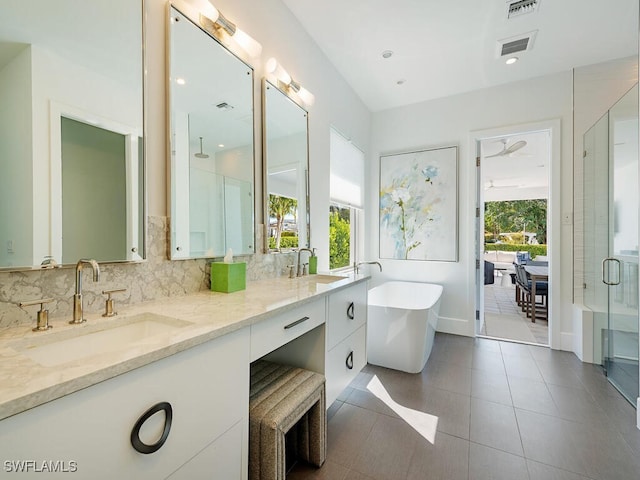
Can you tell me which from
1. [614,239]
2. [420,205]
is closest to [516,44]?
[420,205]

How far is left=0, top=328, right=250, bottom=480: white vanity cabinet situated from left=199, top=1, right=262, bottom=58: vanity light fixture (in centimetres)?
157

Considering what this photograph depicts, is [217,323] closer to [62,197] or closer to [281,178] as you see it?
[62,197]

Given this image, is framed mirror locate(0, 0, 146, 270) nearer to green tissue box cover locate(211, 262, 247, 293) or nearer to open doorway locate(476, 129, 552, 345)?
green tissue box cover locate(211, 262, 247, 293)

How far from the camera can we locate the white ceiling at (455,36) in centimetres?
214

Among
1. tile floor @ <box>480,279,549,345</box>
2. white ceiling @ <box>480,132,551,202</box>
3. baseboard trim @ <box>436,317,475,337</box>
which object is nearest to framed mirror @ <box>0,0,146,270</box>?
baseboard trim @ <box>436,317,475,337</box>

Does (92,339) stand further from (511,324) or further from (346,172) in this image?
(511,324)

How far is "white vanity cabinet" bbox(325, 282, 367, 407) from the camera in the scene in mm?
1608

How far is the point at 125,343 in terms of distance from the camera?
0.97 metres

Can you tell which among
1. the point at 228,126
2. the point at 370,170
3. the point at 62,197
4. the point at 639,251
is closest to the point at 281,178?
the point at 228,126

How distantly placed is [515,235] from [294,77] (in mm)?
12816

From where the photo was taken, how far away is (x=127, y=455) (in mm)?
662

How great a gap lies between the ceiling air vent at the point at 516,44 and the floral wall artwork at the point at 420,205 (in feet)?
3.40

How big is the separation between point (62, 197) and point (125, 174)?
240mm

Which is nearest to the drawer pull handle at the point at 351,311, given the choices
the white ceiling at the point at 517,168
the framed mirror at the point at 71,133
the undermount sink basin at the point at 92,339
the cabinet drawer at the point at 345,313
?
the cabinet drawer at the point at 345,313
